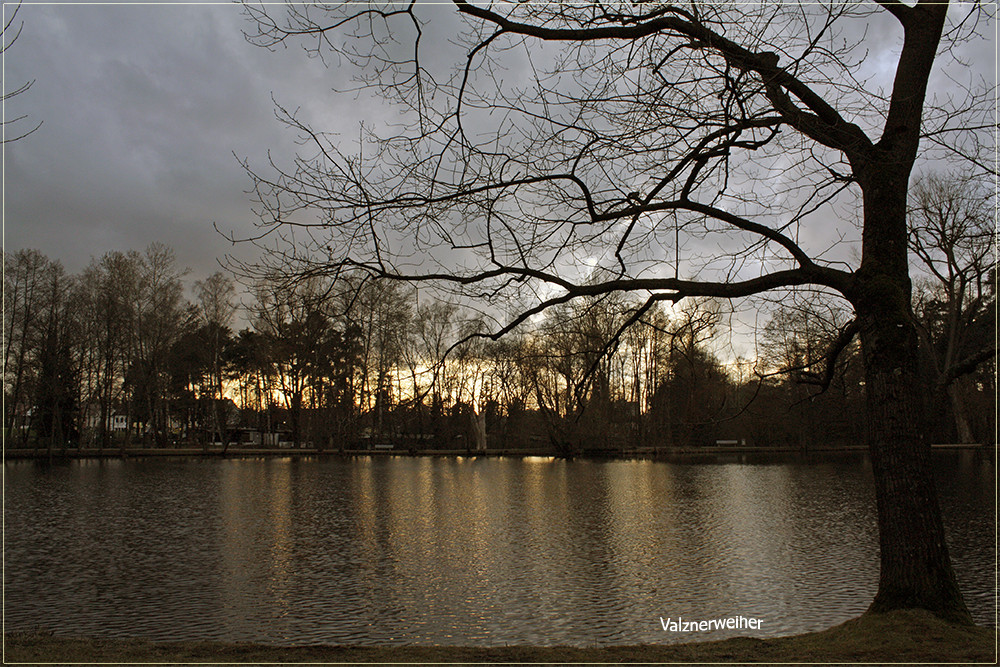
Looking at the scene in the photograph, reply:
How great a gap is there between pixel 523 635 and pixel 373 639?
137cm

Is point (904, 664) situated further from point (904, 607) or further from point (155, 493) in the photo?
point (155, 493)

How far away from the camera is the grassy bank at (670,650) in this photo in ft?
15.1

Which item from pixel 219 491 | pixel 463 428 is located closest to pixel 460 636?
pixel 219 491

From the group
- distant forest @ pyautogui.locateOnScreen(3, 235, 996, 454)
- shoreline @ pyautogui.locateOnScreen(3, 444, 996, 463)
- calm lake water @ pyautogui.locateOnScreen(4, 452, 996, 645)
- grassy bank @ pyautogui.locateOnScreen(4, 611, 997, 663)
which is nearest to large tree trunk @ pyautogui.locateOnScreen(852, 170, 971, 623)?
grassy bank @ pyautogui.locateOnScreen(4, 611, 997, 663)

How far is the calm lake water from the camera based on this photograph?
23.8 ft

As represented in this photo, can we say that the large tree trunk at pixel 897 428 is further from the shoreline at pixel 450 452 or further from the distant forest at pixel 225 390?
the shoreline at pixel 450 452

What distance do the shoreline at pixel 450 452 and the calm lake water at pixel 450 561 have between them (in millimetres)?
20373

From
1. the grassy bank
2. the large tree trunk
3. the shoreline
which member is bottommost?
the shoreline

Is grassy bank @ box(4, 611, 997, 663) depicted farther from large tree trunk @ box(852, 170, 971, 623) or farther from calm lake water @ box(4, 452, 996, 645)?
calm lake water @ box(4, 452, 996, 645)

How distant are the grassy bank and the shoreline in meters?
33.9

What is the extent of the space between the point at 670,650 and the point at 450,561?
564cm

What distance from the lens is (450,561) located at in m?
10.4

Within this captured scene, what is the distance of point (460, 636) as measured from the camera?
674 centimetres

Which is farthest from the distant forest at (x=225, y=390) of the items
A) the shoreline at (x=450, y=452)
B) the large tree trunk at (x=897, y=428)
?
the large tree trunk at (x=897, y=428)
